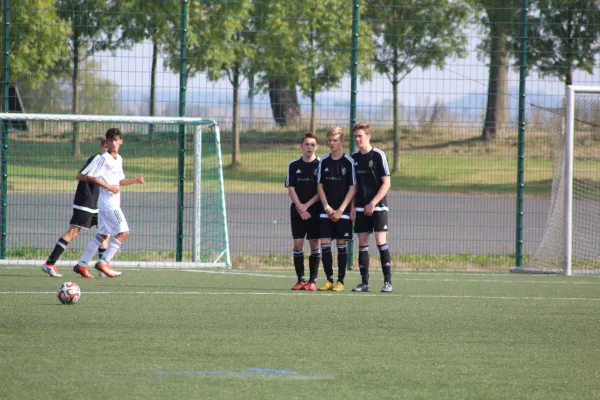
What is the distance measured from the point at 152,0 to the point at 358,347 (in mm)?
7842

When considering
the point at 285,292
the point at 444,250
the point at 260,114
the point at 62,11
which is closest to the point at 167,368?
the point at 285,292

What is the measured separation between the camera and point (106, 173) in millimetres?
10523

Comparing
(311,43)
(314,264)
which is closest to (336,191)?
(314,264)

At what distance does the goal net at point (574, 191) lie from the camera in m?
11.8

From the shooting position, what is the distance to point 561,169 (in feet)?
39.6

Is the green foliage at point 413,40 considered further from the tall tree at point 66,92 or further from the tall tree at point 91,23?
the tall tree at point 66,92

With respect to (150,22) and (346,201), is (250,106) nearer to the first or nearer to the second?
(150,22)

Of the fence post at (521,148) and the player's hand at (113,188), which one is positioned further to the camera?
the fence post at (521,148)

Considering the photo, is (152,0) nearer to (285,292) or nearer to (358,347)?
(285,292)

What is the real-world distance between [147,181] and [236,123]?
2013mm

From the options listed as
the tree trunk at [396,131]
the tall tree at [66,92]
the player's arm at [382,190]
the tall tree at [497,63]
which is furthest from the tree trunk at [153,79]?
the tall tree at [497,63]

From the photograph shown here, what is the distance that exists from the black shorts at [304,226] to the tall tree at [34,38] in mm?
4726

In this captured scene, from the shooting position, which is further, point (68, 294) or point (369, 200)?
point (369, 200)

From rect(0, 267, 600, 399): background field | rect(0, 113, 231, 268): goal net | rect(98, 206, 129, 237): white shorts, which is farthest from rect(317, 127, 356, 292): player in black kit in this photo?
rect(0, 113, 231, 268): goal net
